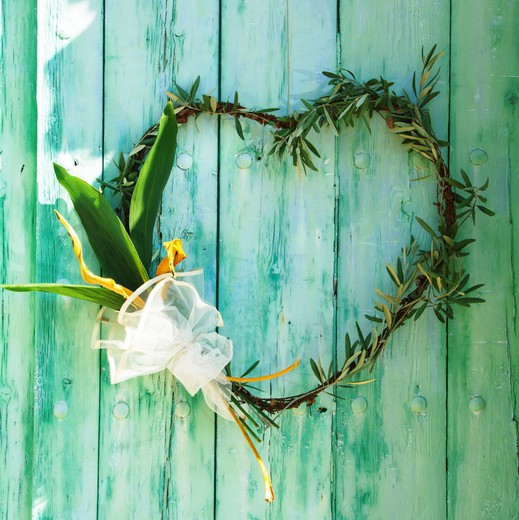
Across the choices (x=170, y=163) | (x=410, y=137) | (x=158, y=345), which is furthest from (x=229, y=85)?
(x=158, y=345)

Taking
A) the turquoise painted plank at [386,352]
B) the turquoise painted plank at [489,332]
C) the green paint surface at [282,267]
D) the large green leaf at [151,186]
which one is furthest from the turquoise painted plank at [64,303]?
the turquoise painted plank at [489,332]

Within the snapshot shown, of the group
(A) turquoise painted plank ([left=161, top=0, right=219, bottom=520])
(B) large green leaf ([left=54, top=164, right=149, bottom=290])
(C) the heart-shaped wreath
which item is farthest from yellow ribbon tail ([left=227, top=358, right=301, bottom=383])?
(B) large green leaf ([left=54, top=164, right=149, bottom=290])

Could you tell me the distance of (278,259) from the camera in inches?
52.9

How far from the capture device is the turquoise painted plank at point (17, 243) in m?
1.36

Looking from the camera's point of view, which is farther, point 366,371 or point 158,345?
point 366,371

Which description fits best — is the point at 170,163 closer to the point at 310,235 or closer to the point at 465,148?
the point at 310,235

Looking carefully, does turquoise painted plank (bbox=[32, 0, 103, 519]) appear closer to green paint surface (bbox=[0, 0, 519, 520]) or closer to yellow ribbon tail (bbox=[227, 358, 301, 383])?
green paint surface (bbox=[0, 0, 519, 520])

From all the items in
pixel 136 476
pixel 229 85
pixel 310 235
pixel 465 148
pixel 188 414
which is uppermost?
pixel 229 85

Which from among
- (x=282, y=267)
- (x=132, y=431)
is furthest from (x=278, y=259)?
(x=132, y=431)

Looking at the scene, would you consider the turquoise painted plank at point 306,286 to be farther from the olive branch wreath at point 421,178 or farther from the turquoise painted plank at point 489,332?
the turquoise painted plank at point 489,332

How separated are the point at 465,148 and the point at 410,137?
0.36ft

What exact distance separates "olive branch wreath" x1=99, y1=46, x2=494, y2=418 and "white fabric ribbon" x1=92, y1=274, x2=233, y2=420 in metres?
0.07

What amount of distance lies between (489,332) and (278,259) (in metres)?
0.36

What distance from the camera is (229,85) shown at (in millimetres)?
1350
